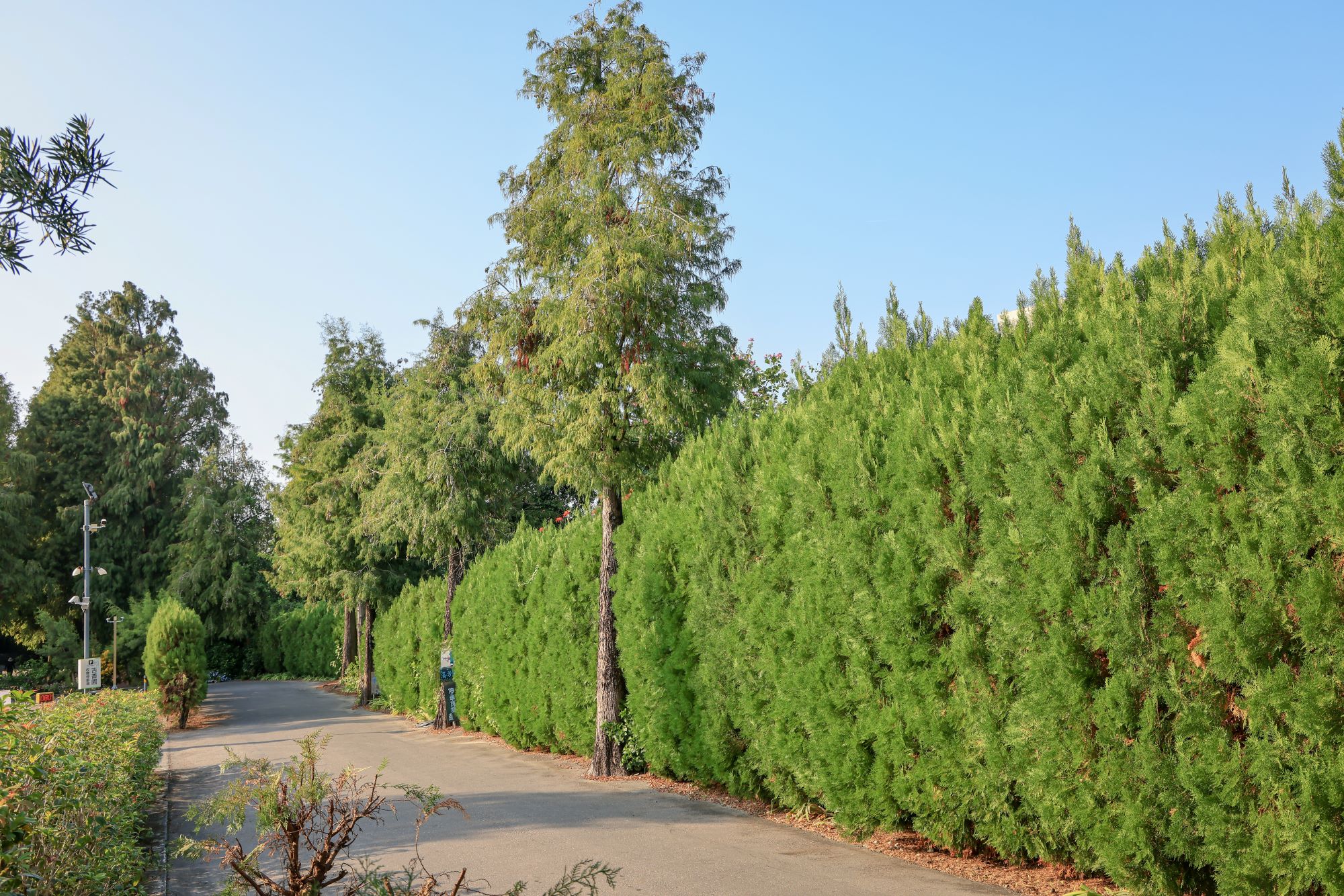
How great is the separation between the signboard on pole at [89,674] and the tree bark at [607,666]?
1725cm

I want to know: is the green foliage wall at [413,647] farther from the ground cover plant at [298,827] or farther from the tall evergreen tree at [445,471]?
the ground cover plant at [298,827]

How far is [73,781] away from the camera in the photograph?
216 inches

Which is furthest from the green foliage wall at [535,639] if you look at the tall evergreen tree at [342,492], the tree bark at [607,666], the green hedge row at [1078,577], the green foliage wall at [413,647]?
the tall evergreen tree at [342,492]

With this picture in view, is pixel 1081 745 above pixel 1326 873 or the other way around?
above

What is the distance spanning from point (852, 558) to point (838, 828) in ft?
7.98

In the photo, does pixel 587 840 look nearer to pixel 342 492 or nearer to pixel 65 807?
pixel 65 807

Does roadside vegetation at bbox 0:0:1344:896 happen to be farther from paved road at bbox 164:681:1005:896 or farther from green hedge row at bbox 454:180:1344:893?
paved road at bbox 164:681:1005:896

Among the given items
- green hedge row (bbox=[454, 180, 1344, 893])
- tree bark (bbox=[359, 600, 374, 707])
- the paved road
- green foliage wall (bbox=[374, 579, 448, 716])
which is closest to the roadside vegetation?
green hedge row (bbox=[454, 180, 1344, 893])

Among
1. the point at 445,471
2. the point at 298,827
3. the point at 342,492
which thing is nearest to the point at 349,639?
the point at 342,492

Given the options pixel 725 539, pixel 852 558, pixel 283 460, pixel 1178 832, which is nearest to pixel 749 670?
pixel 725 539

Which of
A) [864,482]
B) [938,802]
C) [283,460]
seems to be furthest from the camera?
[283,460]

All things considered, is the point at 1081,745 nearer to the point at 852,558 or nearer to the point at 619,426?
the point at 852,558

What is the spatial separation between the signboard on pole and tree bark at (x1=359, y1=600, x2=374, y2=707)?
6.39 m

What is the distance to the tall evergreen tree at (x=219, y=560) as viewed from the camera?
4294 centimetres
